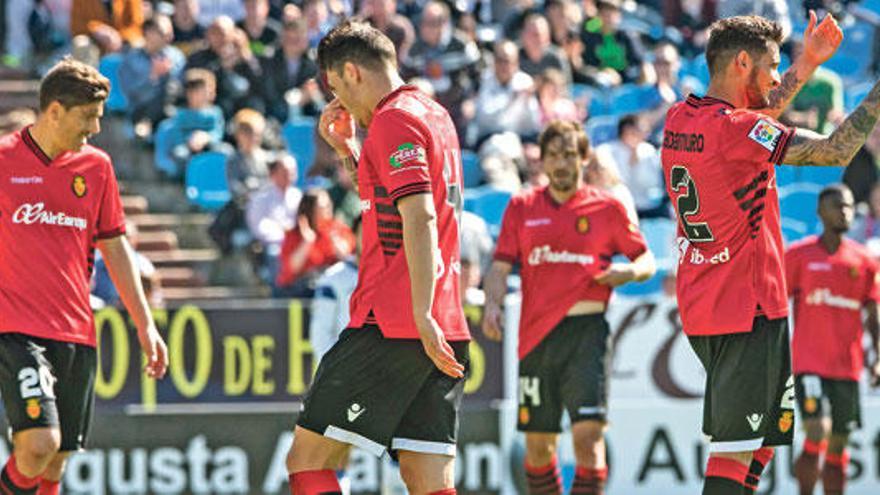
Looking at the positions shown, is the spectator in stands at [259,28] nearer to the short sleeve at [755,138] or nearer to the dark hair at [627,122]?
the dark hair at [627,122]

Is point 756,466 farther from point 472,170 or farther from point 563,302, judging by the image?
point 472,170

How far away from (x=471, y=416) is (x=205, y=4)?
7698 mm

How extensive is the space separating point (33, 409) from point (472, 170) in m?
9.14

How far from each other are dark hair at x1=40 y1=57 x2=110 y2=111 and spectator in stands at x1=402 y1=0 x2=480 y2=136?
371 inches

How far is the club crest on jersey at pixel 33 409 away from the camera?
30.1ft

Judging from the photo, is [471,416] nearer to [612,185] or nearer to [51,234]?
[612,185]

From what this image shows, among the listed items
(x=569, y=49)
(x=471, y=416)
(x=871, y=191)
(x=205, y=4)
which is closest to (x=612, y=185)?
(x=471, y=416)

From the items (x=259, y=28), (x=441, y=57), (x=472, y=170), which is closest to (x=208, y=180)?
(x=472, y=170)

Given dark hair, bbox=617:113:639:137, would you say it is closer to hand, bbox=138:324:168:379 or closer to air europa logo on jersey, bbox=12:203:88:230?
hand, bbox=138:324:168:379

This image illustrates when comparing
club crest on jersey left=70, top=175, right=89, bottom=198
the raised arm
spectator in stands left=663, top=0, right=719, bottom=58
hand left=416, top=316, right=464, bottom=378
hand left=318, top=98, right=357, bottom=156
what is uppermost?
spectator in stands left=663, top=0, right=719, bottom=58

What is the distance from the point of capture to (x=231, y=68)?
738 inches

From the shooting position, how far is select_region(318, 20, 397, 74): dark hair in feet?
25.4

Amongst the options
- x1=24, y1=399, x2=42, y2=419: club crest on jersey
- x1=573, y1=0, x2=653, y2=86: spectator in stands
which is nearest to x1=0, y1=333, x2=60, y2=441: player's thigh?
x1=24, y1=399, x2=42, y2=419: club crest on jersey

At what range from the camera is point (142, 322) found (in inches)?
375
